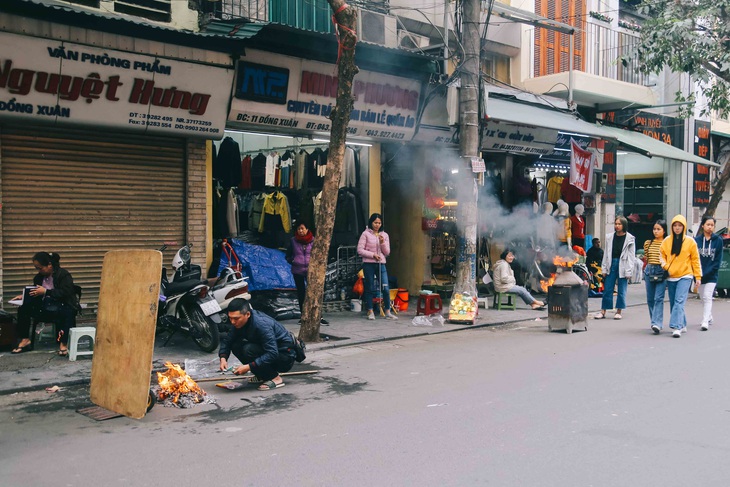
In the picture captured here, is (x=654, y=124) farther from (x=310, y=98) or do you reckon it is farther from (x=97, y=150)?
(x=97, y=150)

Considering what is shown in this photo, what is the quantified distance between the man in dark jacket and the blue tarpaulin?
4.69 meters

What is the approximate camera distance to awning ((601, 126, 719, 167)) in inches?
683

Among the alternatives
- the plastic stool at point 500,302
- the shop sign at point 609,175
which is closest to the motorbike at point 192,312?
the plastic stool at point 500,302

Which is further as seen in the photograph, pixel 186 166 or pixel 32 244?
pixel 186 166

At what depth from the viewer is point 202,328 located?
920 cm

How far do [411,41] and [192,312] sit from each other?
27.4 feet

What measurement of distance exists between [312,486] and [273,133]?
29.7ft

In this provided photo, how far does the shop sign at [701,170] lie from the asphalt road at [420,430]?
641 inches

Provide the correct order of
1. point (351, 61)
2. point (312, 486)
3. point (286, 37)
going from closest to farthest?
point (312, 486), point (351, 61), point (286, 37)

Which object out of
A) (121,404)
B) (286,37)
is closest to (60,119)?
(286,37)

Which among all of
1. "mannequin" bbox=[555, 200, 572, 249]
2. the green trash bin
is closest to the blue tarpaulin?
"mannequin" bbox=[555, 200, 572, 249]

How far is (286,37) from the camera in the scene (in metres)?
11.2

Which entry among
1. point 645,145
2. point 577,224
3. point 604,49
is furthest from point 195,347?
point 604,49

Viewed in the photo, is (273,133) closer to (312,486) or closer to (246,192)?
(246,192)
